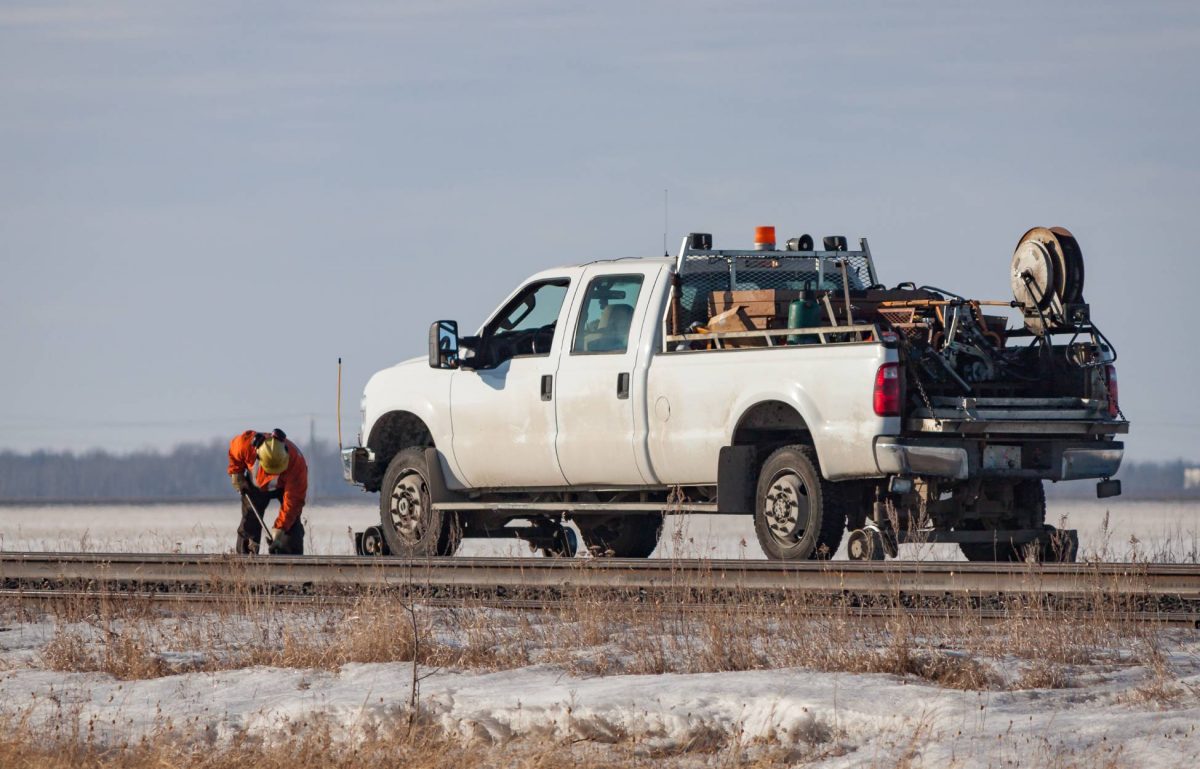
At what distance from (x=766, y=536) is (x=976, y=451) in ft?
5.01

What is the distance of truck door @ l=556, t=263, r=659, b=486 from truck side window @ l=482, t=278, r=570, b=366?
1.59 ft

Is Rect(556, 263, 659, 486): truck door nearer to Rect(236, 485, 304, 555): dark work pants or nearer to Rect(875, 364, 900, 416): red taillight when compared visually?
Rect(875, 364, 900, 416): red taillight

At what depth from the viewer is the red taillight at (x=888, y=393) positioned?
12070 mm

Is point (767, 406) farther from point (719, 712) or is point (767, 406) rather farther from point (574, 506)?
point (719, 712)

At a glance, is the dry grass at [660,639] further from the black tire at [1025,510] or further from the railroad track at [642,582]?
the black tire at [1025,510]

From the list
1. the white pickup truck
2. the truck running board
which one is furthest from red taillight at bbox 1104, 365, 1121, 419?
the truck running board

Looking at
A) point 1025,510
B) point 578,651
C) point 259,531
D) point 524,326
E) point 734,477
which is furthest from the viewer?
point 259,531

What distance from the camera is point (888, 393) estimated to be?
12.1 m

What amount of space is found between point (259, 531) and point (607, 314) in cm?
450

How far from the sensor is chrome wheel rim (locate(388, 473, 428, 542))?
1542 centimetres

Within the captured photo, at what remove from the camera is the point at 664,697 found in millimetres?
7844

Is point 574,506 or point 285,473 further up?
point 285,473

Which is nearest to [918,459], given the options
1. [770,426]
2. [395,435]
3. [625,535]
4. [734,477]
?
[770,426]

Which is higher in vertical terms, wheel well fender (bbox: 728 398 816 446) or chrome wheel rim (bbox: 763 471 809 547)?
wheel well fender (bbox: 728 398 816 446)
